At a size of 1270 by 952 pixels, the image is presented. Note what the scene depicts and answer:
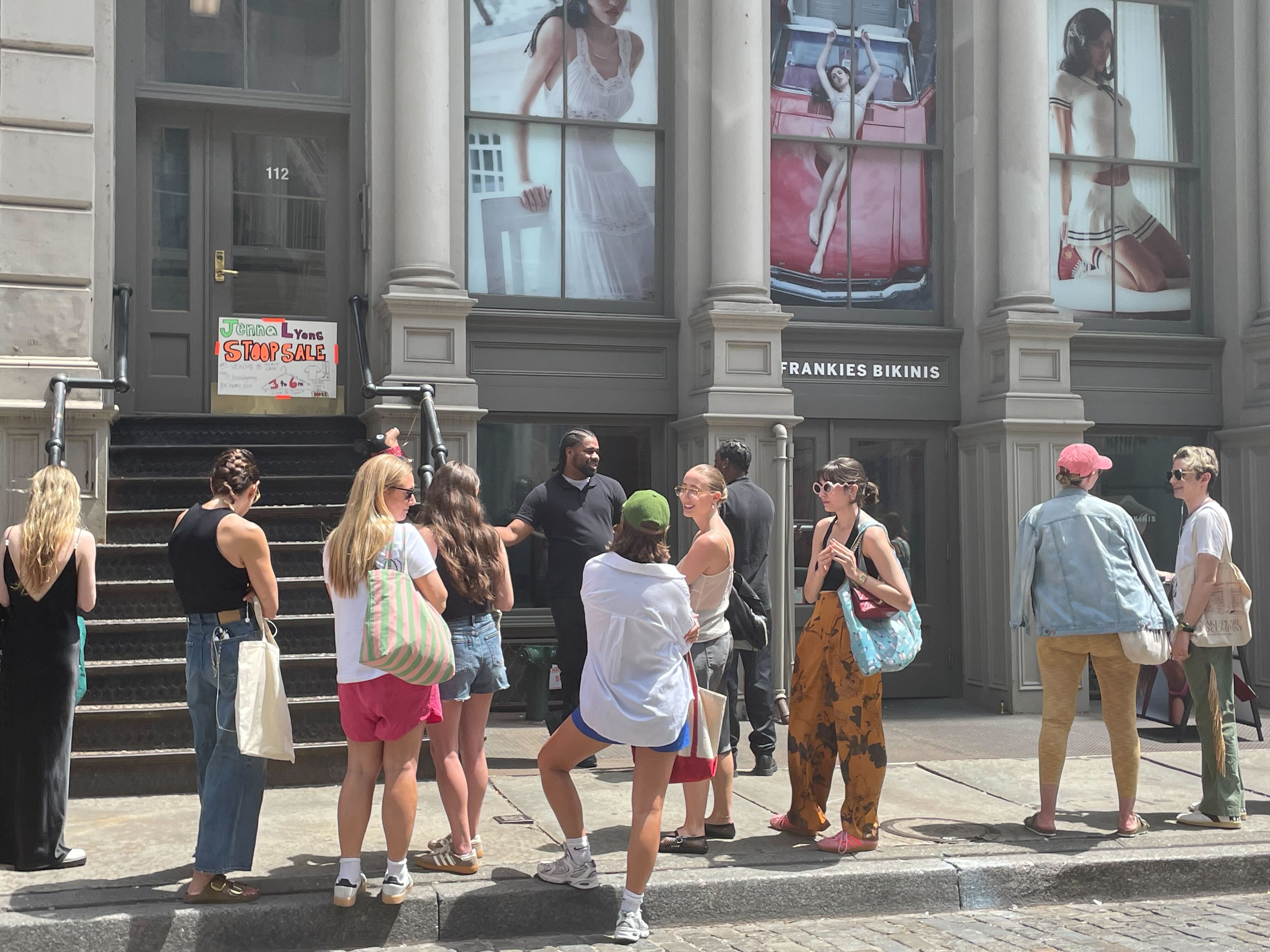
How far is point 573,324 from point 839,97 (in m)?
3.12

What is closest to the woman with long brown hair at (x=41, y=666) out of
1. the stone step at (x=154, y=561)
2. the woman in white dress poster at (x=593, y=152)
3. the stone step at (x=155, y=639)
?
the stone step at (x=155, y=639)

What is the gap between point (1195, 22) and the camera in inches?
484

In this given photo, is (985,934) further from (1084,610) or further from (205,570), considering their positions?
(205,570)

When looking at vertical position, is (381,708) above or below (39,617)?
below

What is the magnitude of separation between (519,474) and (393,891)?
5674 millimetres

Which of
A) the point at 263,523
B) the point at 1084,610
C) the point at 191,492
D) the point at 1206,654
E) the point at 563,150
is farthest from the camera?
the point at 563,150

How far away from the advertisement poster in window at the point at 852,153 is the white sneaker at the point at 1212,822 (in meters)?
5.68

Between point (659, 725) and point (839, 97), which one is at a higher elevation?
point (839, 97)

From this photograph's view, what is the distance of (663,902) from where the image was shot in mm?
5684

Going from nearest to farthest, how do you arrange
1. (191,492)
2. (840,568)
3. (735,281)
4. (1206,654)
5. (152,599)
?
(840,568)
(1206,654)
(152,599)
(191,492)
(735,281)

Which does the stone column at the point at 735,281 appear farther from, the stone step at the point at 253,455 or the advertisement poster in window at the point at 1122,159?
the advertisement poster in window at the point at 1122,159

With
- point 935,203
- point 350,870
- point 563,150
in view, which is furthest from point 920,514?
point 350,870

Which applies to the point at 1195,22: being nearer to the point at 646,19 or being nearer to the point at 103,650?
the point at 646,19

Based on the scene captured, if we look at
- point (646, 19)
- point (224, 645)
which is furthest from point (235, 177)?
point (224, 645)
